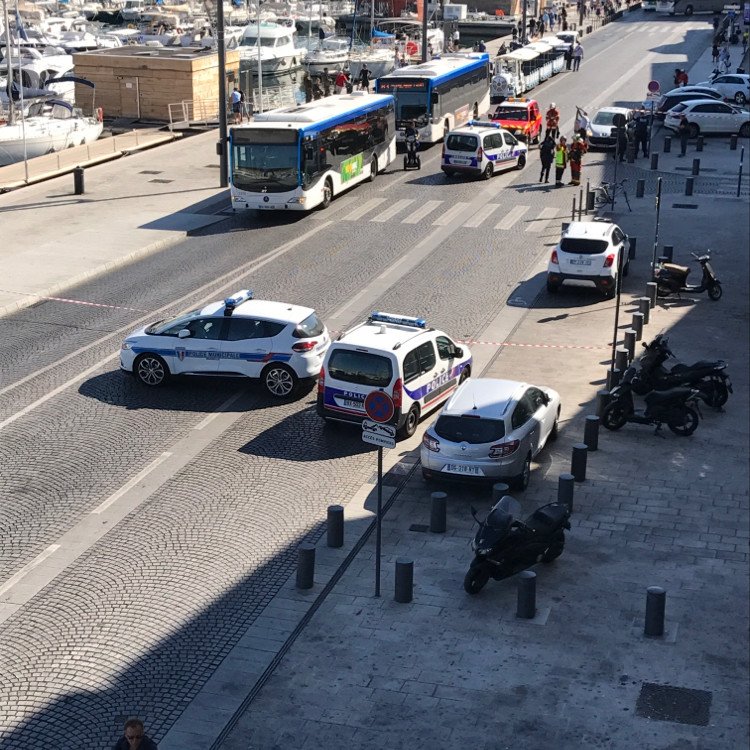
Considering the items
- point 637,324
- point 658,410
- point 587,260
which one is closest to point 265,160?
point 587,260

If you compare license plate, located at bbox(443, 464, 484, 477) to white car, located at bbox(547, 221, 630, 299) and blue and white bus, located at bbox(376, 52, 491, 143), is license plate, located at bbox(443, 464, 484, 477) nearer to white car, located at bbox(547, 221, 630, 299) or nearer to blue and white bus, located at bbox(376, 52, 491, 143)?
white car, located at bbox(547, 221, 630, 299)

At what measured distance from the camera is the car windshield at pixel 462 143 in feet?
139

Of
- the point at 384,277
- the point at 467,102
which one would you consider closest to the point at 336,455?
the point at 384,277

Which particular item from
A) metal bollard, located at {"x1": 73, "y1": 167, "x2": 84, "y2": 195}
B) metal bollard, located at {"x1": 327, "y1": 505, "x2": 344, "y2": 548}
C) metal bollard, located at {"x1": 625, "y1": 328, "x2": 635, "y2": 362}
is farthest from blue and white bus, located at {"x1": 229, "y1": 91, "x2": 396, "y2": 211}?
metal bollard, located at {"x1": 327, "y1": 505, "x2": 344, "y2": 548}

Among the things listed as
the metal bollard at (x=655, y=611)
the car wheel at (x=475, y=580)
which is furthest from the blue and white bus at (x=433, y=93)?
the metal bollard at (x=655, y=611)

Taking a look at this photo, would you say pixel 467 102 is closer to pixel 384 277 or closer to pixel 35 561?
pixel 384 277

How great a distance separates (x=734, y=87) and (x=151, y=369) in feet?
150

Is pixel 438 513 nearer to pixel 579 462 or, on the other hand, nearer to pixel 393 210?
pixel 579 462

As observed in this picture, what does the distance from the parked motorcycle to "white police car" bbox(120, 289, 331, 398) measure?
9.12 meters

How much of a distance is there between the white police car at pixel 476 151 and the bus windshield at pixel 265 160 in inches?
312

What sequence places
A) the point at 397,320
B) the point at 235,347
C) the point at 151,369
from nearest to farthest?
the point at 397,320
the point at 235,347
the point at 151,369

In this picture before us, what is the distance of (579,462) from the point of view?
18.8 meters

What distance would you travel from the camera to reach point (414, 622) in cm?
1507

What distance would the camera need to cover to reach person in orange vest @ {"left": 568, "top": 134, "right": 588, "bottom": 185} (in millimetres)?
40812
